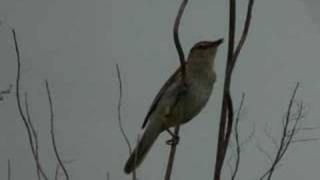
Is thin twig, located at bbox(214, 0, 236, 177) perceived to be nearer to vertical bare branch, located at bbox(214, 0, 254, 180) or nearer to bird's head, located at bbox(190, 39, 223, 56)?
vertical bare branch, located at bbox(214, 0, 254, 180)

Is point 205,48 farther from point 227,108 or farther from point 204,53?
point 227,108

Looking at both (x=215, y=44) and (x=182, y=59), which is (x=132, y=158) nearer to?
(x=215, y=44)

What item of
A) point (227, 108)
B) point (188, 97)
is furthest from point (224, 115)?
point (188, 97)

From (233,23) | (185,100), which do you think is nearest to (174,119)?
(185,100)

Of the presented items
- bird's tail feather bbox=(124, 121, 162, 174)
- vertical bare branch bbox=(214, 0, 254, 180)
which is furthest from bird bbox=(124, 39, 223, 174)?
vertical bare branch bbox=(214, 0, 254, 180)

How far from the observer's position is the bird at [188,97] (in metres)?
0.67

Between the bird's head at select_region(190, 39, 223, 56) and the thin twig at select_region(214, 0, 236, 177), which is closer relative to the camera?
the thin twig at select_region(214, 0, 236, 177)

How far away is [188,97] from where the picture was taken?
2.12 ft

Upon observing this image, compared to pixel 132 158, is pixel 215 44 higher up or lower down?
higher up

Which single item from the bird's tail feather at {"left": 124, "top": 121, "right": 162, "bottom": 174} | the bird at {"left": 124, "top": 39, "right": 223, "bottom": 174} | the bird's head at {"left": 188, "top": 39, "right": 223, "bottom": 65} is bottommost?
the bird's tail feather at {"left": 124, "top": 121, "right": 162, "bottom": 174}

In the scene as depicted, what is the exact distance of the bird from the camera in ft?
2.19

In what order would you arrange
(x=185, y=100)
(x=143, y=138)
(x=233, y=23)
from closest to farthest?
(x=233, y=23) → (x=185, y=100) → (x=143, y=138)

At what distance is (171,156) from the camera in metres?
0.50

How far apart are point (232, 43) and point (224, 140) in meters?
0.07
